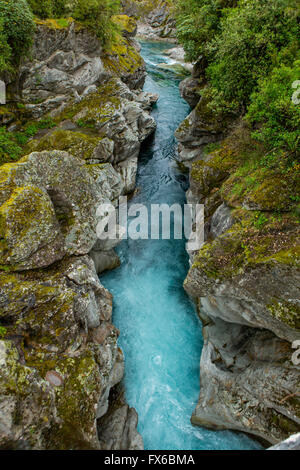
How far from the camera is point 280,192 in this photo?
870cm

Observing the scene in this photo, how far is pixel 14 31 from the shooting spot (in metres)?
14.5

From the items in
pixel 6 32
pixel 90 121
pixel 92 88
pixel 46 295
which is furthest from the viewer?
pixel 92 88

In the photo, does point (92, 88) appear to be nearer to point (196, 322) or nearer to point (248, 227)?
point (248, 227)

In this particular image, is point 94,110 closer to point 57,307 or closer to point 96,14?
point 96,14

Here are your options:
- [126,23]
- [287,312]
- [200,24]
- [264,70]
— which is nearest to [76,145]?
[264,70]

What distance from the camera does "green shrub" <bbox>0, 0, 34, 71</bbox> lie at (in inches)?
543

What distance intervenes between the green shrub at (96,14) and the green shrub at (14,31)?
211 inches

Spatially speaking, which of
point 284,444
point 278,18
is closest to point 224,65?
point 278,18

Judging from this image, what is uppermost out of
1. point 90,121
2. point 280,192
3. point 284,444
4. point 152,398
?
point 90,121

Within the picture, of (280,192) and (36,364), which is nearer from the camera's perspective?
(36,364)

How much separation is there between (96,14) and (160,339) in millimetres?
23761

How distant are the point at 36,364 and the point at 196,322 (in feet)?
28.0

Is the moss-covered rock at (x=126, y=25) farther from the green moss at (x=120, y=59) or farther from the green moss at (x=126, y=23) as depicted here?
the green moss at (x=120, y=59)

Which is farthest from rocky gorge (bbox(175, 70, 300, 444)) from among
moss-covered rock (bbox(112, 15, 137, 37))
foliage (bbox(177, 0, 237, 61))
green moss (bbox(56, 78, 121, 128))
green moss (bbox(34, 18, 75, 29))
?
moss-covered rock (bbox(112, 15, 137, 37))
